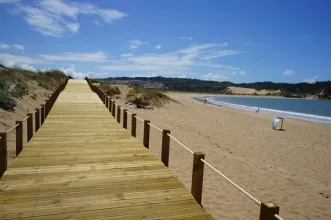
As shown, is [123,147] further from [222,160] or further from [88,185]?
[222,160]

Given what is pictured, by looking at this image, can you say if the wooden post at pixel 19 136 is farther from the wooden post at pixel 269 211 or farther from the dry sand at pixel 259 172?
the wooden post at pixel 269 211

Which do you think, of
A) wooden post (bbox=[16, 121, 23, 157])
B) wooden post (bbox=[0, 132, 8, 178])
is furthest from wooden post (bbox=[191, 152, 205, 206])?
wooden post (bbox=[16, 121, 23, 157])

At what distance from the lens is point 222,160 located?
10.7 metres

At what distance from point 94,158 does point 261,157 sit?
8369 millimetres

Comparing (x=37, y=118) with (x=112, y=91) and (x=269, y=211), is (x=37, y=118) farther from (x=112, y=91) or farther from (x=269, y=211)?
(x=112, y=91)

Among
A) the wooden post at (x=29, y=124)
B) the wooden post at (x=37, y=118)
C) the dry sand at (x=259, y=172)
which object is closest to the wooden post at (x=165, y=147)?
the dry sand at (x=259, y=172)

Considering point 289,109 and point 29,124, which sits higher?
point 29,124

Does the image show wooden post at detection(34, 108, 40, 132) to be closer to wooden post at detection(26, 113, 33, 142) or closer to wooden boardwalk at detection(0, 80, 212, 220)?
wooden post at detection(26, 113, 33, 142)

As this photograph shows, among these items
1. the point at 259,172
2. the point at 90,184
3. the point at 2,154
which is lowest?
the point at 259,172

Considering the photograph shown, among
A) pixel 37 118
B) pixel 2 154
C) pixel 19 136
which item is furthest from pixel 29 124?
pixel 2 154

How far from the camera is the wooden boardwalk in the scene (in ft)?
12.3

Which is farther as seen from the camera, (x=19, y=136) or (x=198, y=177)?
(x=19, y=136)

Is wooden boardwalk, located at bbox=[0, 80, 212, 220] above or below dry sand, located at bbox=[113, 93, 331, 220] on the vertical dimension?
above

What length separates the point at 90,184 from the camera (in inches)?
184
